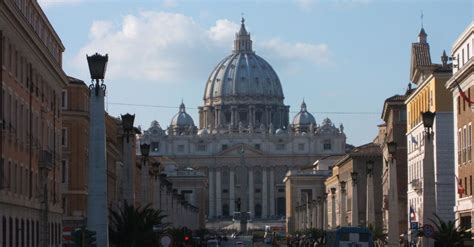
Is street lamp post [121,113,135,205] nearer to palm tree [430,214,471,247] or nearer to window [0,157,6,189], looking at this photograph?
window [0,157,6,189]

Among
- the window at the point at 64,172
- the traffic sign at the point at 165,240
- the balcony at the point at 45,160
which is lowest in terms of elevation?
the traffic sign at the point at 165,240

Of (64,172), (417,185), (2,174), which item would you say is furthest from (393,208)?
(2,174)

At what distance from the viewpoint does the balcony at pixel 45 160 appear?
189 feet

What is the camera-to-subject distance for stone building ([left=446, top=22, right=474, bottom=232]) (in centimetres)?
6184

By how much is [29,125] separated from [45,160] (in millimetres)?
2591

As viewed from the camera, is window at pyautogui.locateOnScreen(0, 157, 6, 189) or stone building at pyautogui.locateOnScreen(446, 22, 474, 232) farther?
stone building at pyautogui.locateOnScreen(446, 22, 474, 232)

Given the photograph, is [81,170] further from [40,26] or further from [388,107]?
[388,107]

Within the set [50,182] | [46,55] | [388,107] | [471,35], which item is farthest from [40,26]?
[388,107]

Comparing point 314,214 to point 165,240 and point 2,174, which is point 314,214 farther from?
point 2,174

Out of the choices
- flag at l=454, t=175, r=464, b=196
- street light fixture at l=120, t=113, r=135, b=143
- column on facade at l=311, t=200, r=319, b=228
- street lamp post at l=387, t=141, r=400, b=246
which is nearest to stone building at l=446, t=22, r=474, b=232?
flag at l=454, t=175, r=464, b=196

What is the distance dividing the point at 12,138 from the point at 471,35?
803 inches

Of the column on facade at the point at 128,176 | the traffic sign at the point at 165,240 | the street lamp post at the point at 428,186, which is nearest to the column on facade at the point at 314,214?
the column on facade at the point at 128,176

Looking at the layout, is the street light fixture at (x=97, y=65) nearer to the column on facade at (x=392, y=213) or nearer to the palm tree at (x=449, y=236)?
the palm tree at (x=449, y=236)

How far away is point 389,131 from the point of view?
116 metres
